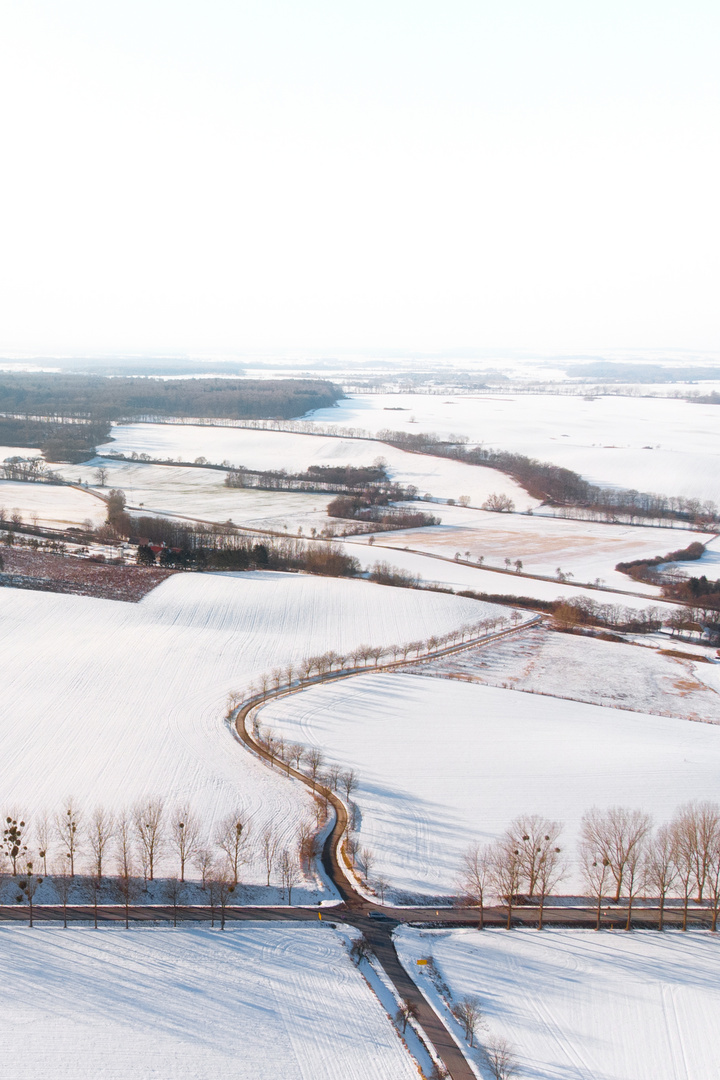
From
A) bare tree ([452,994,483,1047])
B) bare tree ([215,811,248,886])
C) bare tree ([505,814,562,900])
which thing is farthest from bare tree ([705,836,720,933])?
bare tree ([215,811,248,886])

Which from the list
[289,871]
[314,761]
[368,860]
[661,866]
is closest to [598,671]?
[661,866]

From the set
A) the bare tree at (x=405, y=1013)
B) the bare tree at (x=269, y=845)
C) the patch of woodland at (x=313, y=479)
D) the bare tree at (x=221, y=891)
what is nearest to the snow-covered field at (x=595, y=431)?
the patch of woodland at (x=313, y=479)

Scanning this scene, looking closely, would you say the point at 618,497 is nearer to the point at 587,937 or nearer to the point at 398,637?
the point at 398,637

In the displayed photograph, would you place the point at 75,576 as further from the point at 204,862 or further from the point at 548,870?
Result: the point at 548,870

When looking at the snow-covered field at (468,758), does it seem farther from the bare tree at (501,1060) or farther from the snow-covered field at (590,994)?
the bare tree at (501,1060)

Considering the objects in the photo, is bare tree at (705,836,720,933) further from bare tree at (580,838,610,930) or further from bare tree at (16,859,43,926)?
bare tree at (16,859,43,926)
